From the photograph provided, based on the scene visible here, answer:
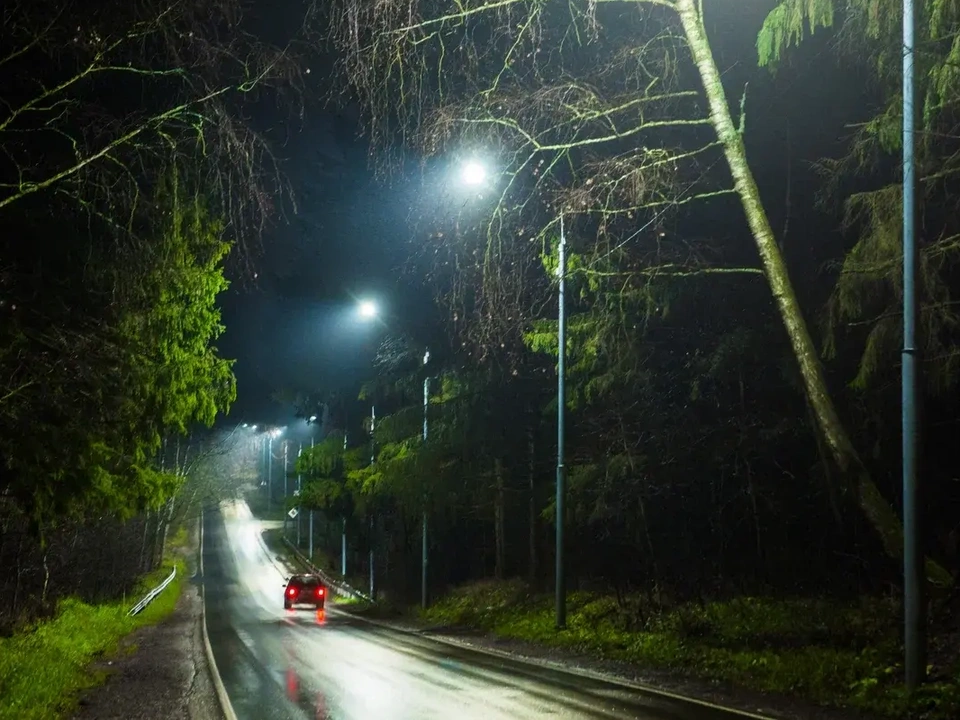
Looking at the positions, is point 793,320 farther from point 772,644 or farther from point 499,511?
point 499,511

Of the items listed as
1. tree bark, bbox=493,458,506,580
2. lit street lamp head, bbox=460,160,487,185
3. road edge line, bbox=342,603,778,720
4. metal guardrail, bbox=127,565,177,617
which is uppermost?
lit street lamp head, bbox=460,160,487,185

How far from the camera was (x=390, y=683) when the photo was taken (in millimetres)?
15227

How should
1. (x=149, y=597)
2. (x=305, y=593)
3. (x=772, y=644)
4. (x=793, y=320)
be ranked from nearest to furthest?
(x=793, y=320) < (x=772, y=644) < (x=149, y=597) < (x=305, y=593)

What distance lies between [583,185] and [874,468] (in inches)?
326

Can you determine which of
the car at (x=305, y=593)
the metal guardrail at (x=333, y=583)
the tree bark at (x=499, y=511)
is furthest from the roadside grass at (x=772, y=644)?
the metal guardrail at (x=333, y=583)

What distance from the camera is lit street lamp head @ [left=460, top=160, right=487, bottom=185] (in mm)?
11859

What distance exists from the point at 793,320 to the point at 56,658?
42.2 ft

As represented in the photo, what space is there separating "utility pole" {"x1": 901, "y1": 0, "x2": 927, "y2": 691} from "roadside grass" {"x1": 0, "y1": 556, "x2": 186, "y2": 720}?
390 inches

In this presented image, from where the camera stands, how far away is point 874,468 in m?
17.3

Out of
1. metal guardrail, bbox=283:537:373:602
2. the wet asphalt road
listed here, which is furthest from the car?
the wet asphalt road

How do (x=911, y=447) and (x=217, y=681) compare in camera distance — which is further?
(x=217, y=681)

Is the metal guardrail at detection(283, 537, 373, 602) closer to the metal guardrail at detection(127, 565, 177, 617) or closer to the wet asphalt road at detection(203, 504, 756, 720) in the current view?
the metal guardrail at detection(127, 565, 177, 617)

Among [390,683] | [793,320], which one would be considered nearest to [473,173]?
[793,320]

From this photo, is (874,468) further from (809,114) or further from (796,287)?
(809,114)
